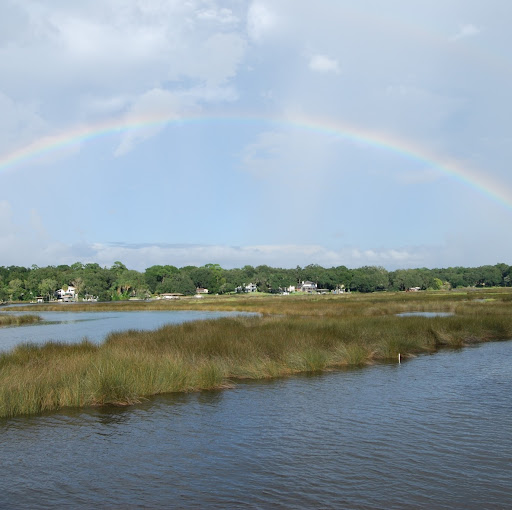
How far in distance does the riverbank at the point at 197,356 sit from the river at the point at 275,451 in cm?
65

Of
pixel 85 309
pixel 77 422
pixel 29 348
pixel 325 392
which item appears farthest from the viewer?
pixel 85 309

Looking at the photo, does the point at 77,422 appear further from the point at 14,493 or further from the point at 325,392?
the point at 325,392

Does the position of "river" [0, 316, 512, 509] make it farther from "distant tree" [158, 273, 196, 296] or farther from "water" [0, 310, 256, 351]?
"distant tree" [158, 273, 196, 296]

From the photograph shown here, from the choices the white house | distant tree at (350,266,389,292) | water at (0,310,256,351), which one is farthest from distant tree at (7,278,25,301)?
distant tree at (350,266,389,292)

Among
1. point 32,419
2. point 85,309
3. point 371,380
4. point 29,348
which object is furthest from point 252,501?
point 85,309

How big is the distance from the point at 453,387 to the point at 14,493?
1350 centimetres

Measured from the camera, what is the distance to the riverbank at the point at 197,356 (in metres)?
14.2

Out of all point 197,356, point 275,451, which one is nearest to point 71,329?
point 197,356

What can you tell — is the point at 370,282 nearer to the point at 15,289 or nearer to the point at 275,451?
the point at 15,289

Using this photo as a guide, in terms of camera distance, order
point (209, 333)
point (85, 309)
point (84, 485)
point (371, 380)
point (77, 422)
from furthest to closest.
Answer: point (85, 309) < point (209, 333) < point (371, 380) < point (77, 422) < point (84, 485)

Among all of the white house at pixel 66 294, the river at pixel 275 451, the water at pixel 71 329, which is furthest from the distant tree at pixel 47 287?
the river at pixel 275 451

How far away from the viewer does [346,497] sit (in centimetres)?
823

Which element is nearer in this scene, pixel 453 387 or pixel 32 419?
pixel 32 419

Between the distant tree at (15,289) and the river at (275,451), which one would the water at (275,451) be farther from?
the distant tree at (15,289)
